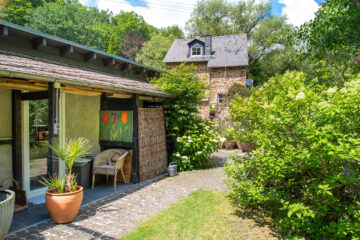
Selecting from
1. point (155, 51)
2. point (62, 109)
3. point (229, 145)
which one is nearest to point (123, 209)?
point (62, 109)

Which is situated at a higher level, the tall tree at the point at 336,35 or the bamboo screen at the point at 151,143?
the tall tree at the point at 336,35

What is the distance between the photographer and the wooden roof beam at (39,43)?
5188 millimetres

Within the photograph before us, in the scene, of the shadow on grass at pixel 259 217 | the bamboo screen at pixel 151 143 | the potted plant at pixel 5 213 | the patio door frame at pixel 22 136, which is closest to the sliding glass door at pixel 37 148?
the patio door frame at pixel 22 136

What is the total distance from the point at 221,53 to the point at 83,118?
1584 cm

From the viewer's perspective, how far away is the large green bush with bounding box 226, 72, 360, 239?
2754mm

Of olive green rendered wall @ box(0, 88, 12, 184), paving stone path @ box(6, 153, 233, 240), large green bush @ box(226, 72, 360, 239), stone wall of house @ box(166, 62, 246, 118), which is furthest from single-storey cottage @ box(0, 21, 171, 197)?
stone wall of house @ box(166, 62, 246, 118)

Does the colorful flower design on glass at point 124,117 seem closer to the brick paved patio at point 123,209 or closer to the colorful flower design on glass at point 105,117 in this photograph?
the colorful flower design on glass at point 105,117

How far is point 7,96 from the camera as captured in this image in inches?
199

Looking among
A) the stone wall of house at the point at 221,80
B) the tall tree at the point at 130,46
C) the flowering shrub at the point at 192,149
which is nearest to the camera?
the flowering shrub at the point at 192,149

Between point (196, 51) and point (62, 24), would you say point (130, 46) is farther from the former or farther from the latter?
point (196, 51)

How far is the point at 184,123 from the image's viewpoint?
7707mm

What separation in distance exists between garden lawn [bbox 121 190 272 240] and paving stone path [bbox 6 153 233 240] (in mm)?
251

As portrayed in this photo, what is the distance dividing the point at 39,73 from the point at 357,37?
5.53 m

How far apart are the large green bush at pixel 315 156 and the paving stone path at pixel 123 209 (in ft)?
6.04
